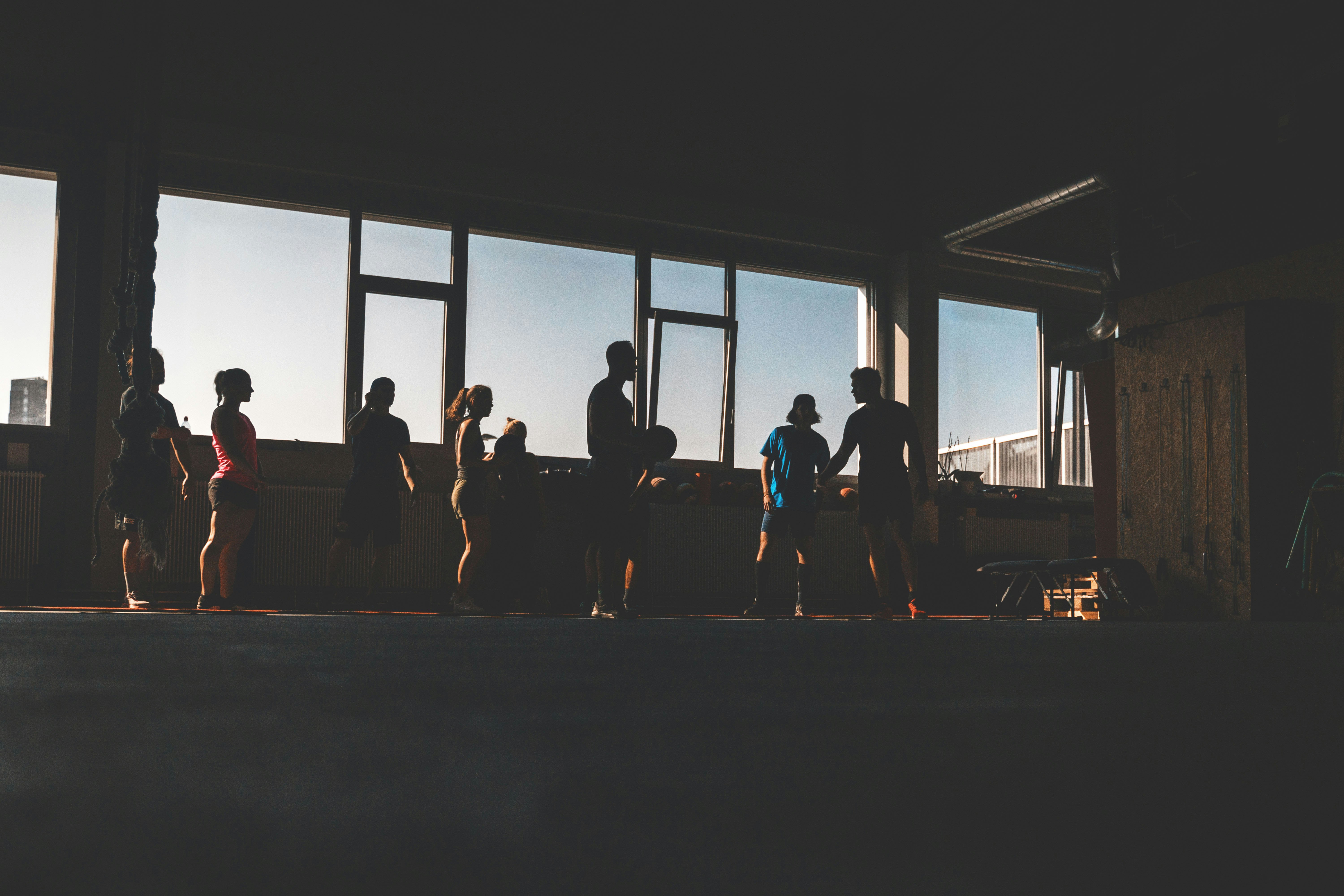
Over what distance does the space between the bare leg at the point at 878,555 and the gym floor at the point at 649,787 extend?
4.73 m

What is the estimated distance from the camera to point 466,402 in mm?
5652

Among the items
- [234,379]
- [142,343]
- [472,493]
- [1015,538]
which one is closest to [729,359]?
[1015,538]

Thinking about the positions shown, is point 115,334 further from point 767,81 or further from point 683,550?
point 767,81

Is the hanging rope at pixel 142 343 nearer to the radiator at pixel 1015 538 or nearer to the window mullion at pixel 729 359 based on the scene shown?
the window mullion at pixel 729 359

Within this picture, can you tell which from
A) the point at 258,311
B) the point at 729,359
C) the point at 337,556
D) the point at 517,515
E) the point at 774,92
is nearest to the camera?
the point at 337,556

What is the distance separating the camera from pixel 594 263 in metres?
8.56

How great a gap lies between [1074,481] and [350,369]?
6.82m

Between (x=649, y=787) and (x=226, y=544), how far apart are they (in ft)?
16.0

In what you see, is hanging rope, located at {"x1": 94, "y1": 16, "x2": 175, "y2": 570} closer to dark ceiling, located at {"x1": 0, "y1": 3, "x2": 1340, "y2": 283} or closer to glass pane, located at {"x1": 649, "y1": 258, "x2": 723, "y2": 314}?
dark ceiling, located at {"x1": 0, "y1": 3, "x2": 1340, "y2": 283}

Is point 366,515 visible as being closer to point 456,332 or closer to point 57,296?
point 456,332

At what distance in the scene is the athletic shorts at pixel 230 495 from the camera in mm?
4605

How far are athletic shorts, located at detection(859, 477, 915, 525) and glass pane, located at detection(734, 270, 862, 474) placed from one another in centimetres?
356

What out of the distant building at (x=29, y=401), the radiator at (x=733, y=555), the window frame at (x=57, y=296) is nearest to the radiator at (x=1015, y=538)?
the radiator at (x=733, y=555)

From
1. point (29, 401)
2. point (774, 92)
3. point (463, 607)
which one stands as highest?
point (774, 92)
